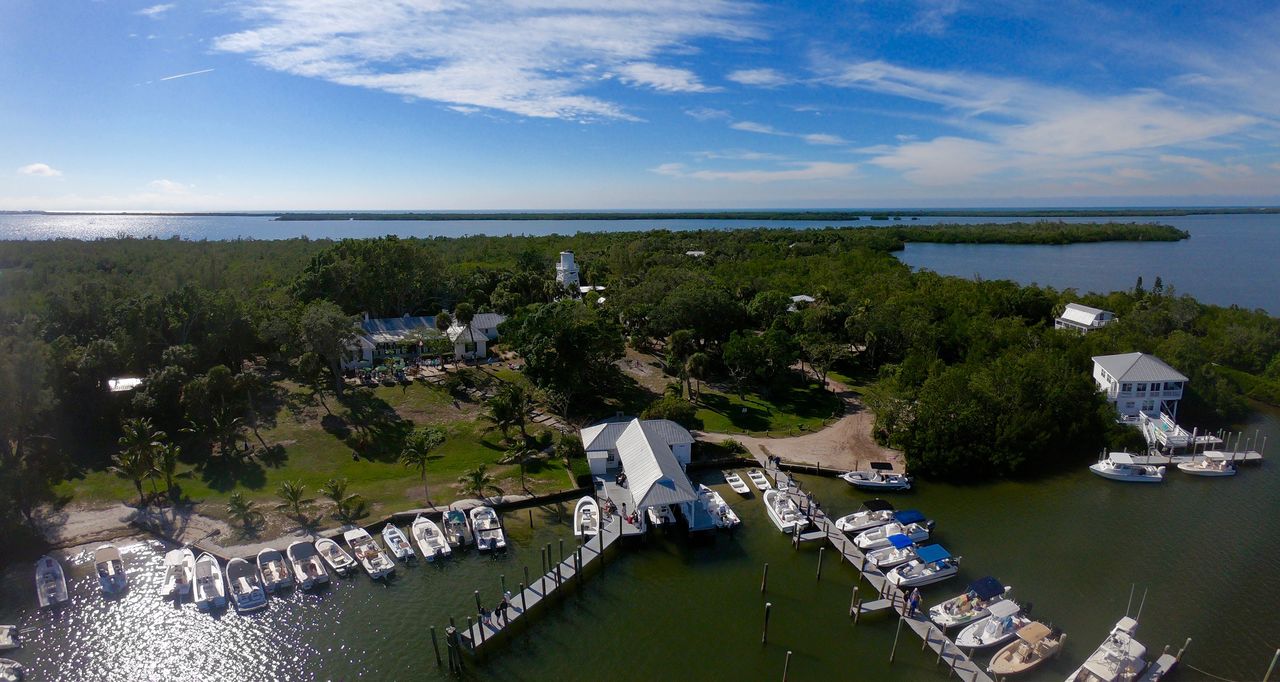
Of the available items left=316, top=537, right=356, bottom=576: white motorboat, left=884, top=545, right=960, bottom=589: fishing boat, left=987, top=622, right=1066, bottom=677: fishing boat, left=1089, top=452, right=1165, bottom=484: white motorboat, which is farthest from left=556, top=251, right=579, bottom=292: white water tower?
left=987, top=622, right=1066, bottom=677: fishing boat

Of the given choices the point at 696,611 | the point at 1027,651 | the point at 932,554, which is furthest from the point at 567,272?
the point at 1027,651

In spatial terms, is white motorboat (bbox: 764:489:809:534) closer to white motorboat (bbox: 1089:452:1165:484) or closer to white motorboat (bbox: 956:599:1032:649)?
white motorboat (bbox: 956:599:1032:649)

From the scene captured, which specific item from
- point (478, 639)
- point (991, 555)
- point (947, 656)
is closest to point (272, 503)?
point (478, 639)

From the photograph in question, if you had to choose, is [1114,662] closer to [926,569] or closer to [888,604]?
[926,569]

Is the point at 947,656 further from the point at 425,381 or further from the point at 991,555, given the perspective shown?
the point at 425,381

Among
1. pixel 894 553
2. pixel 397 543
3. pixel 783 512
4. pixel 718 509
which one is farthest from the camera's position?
pixel 718 509

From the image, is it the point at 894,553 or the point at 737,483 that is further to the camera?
the point at 737,483

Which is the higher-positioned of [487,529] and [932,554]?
[487,529]
